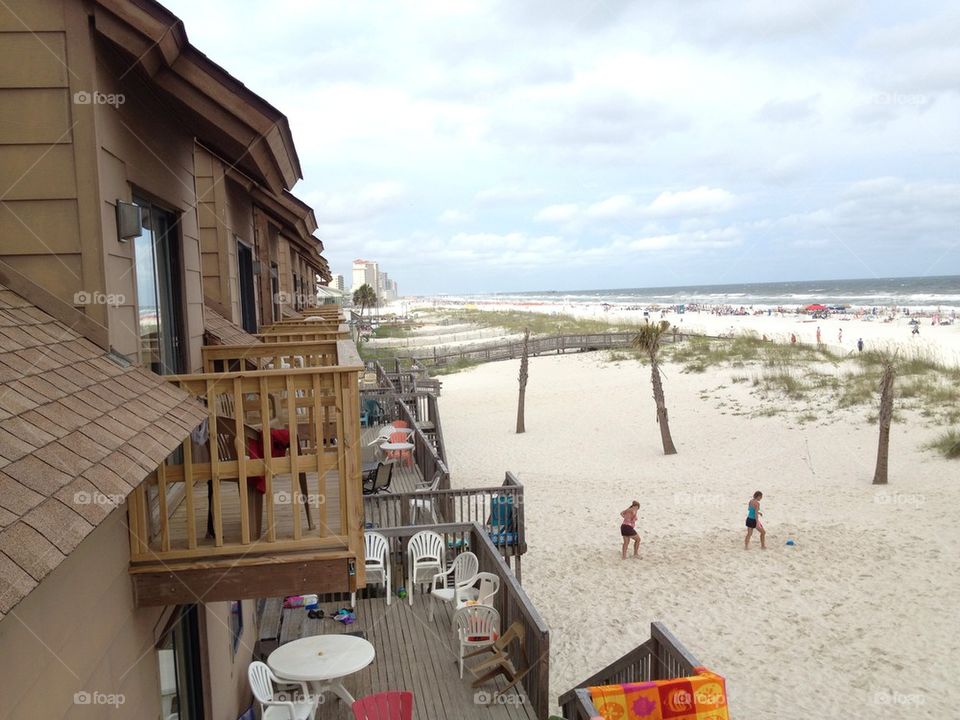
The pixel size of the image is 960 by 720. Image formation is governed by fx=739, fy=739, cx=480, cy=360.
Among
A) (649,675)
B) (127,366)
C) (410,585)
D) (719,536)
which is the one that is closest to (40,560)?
(127,366)

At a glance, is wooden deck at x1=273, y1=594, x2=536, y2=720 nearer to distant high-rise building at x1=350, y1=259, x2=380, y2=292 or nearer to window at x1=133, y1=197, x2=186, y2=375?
window at x1=133, y1=197, x2=186, y2=375

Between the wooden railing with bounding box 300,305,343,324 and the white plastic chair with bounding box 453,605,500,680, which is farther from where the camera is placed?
the wooden railing with bounding box 300,305,343,324

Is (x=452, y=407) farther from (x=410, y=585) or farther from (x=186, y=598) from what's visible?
(x=186, y=598)

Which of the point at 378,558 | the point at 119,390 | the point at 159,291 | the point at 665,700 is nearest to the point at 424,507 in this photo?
the point at 378,558

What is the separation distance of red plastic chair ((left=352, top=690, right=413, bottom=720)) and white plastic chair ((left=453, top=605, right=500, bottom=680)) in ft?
5.54

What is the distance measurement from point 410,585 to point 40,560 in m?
7.92

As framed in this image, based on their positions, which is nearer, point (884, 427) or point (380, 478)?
point (380, 478)

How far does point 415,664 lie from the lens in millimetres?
8047

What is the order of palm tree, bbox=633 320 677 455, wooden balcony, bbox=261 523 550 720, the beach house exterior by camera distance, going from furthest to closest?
palm tree, bbox=633 320 677 455, wooden balcony, bbox=261 523 550 720, the beach house exterior

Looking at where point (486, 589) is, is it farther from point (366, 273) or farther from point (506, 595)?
point (366, 273)

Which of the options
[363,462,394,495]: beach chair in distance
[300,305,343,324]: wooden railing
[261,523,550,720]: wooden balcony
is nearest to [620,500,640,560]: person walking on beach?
[261,523,550,720]: wooden balcony

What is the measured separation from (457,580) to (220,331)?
4.05m

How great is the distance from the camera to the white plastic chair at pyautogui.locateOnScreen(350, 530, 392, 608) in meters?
9.78

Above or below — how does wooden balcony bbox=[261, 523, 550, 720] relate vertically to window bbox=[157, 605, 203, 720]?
below
